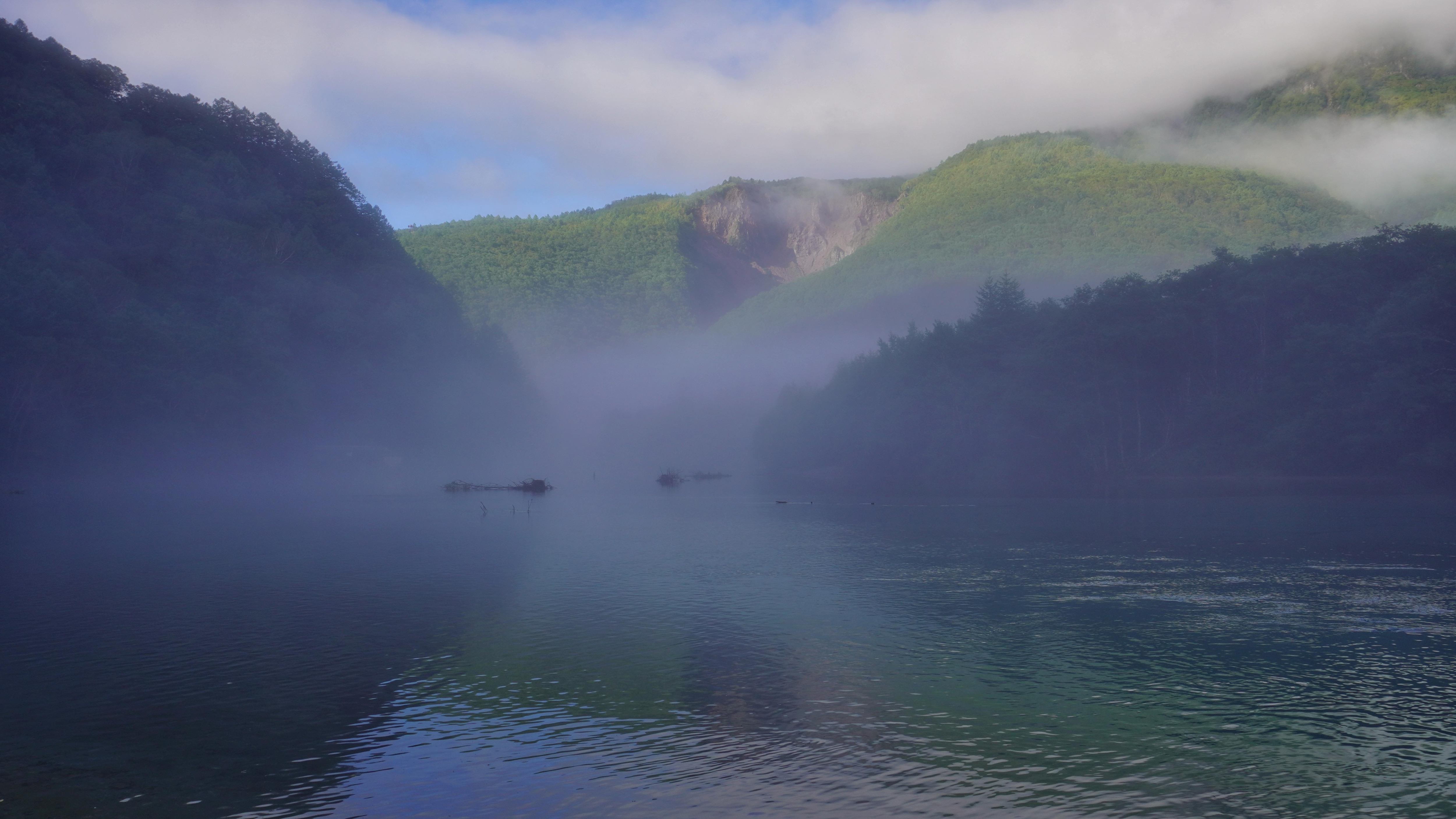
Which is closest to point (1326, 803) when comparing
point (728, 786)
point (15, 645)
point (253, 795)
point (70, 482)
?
point (728, 786)

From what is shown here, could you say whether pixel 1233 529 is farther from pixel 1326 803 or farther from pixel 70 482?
pixel 70 482

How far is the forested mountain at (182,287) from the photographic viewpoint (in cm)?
7894

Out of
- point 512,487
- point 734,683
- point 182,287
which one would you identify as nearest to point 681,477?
point 512,487

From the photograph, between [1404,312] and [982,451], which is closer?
[1404,312]

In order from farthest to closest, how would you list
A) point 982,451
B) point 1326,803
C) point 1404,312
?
point 982,451 → point 1404,312 → point 1326,803

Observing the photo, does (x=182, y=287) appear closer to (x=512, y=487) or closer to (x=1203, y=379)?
(x=512, y=487)

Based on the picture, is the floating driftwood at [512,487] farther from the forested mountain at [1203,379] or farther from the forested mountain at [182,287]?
the forested mountain at [1203,379]

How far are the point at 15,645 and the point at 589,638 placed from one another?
1218 cm

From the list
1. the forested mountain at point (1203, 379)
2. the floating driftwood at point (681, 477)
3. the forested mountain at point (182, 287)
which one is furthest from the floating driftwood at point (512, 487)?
the forested mountain at point (1203, 379)

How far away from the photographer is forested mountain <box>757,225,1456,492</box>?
69.2m

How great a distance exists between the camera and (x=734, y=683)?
17.6 m

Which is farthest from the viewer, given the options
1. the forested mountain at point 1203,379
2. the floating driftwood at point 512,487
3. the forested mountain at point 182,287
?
the floating driftwood at point 512,487

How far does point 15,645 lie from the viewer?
2055 cm

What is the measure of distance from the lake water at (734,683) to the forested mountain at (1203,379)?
39126 millimetres
